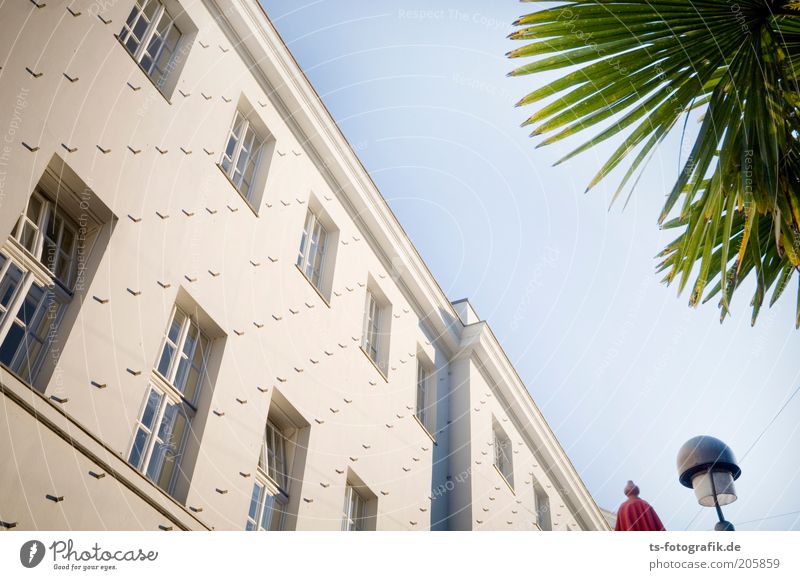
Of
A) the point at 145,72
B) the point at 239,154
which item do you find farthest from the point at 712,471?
the point at 239,154

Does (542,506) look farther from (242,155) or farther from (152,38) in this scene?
(152,38)

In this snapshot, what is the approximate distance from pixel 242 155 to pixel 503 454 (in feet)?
33.6

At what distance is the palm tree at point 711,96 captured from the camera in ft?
19.4

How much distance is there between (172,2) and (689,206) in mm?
7383

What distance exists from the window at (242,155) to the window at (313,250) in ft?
4.37

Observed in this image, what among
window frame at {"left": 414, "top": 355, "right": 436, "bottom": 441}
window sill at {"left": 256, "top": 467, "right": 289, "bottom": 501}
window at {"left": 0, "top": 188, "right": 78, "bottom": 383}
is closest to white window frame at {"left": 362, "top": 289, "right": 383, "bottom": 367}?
window frame at {"left": 414, "top": 355, "right": 436, "bottom": 441}

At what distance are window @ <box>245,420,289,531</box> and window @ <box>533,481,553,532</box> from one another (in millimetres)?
10647

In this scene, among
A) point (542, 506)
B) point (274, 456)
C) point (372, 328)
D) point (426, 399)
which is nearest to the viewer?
point (274, 456)

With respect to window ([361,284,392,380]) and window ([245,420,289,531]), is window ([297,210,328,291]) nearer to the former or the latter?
window ([361,284,392,380])

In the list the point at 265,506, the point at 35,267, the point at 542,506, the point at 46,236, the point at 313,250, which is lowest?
the point at 265,506

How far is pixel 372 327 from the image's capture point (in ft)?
48.9

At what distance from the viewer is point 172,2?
1073 centimetres

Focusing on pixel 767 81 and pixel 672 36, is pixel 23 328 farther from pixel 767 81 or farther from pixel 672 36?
pixel 767 81

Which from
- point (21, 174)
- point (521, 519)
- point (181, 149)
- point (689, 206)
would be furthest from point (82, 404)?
point (521, 519)
